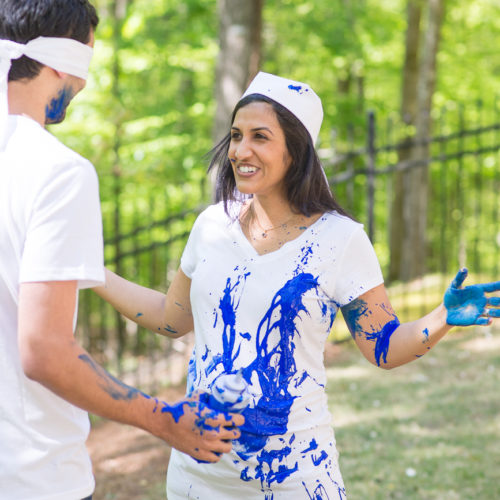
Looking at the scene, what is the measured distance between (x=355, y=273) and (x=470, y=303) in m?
0.36

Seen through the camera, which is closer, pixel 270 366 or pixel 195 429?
pixel 195 429

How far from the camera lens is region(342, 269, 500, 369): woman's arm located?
2104 mm

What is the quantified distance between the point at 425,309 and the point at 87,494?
6.77 m

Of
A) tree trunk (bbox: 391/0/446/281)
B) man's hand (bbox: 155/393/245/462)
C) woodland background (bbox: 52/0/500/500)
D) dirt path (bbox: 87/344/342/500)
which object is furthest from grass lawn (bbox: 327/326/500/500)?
tree trunk (bbox: 391/0/446/281)

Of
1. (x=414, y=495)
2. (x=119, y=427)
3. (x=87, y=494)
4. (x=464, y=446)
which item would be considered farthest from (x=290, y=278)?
(x=119, y=427)

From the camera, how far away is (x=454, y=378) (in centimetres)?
634

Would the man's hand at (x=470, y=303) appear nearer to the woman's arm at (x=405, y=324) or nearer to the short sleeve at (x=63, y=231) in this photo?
the woman's arm at (x=405, y=324)

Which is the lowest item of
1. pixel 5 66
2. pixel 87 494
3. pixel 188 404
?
pixel 87 494

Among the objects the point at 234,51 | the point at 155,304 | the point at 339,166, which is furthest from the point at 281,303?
the point at 339,166

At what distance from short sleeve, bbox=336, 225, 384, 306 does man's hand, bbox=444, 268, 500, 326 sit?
0.23 m

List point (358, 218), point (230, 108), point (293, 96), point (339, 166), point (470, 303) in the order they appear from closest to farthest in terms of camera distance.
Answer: point (470, 303) → point (293, 96) → point (358, 218) → point (230, 108) → point (339, 166)

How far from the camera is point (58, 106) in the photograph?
1.71 metres

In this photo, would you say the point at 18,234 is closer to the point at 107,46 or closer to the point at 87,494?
the point at 87,494

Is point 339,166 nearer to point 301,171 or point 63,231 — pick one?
point 301,171
